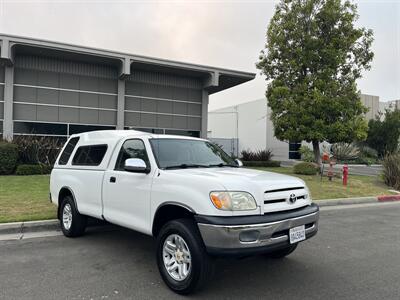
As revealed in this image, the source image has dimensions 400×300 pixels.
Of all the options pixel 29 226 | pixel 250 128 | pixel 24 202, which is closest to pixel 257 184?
pixel 29 226

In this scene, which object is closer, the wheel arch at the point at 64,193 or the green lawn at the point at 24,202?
the wheel arch at the point at 64,193

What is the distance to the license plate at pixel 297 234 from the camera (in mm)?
3804

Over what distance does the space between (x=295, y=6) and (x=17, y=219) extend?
60.1 feet

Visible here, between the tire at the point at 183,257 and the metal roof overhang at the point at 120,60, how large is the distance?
53.4ft

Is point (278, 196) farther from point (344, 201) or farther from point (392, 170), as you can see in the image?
point (392, 170)

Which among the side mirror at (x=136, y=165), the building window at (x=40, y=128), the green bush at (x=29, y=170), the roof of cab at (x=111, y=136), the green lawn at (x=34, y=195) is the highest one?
the building window at (x=40, y=128)

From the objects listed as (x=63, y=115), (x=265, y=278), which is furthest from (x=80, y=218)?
(x=63, y=115)

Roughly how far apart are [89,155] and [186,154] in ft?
6.61

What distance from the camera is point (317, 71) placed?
19062 millimetres

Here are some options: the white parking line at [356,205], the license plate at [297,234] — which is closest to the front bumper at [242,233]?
the license plate at [297,234]

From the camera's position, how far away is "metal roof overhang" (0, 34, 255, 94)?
1681 cm

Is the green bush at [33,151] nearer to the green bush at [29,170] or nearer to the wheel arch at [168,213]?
the green bush at [29,170]

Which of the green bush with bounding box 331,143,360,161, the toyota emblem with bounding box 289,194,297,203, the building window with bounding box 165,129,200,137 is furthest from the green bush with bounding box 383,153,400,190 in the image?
the green bush with bounding box 331,143,360,161

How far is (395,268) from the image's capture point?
4.70m
